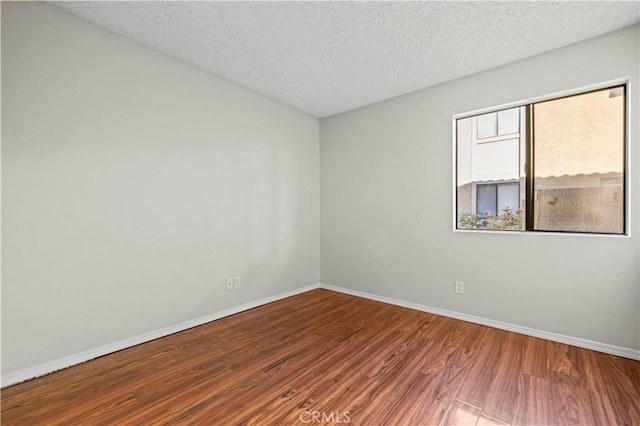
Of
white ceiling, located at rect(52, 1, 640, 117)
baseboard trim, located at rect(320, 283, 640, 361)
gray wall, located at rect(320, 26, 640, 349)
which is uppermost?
white ceiling, located at rect(52, 1, 640, 117)

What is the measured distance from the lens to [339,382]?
5.93ft

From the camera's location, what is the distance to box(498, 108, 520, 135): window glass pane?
2707 mm

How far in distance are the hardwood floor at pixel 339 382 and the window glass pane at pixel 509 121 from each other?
2.02 meters

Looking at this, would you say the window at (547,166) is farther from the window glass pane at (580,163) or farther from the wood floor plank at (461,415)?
the wood floor plank at (461,415)

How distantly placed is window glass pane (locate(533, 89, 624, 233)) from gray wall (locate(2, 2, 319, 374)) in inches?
117

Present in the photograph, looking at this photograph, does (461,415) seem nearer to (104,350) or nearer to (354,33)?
(104,350)

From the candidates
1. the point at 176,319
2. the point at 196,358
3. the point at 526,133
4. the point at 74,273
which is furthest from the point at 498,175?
the point at 74,273

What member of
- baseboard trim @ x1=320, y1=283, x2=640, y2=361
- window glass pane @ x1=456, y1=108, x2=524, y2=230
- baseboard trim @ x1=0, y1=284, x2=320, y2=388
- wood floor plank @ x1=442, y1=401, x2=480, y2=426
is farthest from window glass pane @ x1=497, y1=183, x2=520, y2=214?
baseboard trim @ x1=0, y1=284, x2=320, y2=388

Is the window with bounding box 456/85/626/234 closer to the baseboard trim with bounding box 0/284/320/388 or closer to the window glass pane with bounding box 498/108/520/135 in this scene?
the window glass pane with bounding box 498/108/520/135

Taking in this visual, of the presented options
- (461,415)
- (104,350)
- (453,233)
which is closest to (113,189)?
(104,350)

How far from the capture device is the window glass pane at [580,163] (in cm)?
226

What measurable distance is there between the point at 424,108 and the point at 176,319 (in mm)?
3481

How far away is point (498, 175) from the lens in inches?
112

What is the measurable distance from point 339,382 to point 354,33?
104 inches
